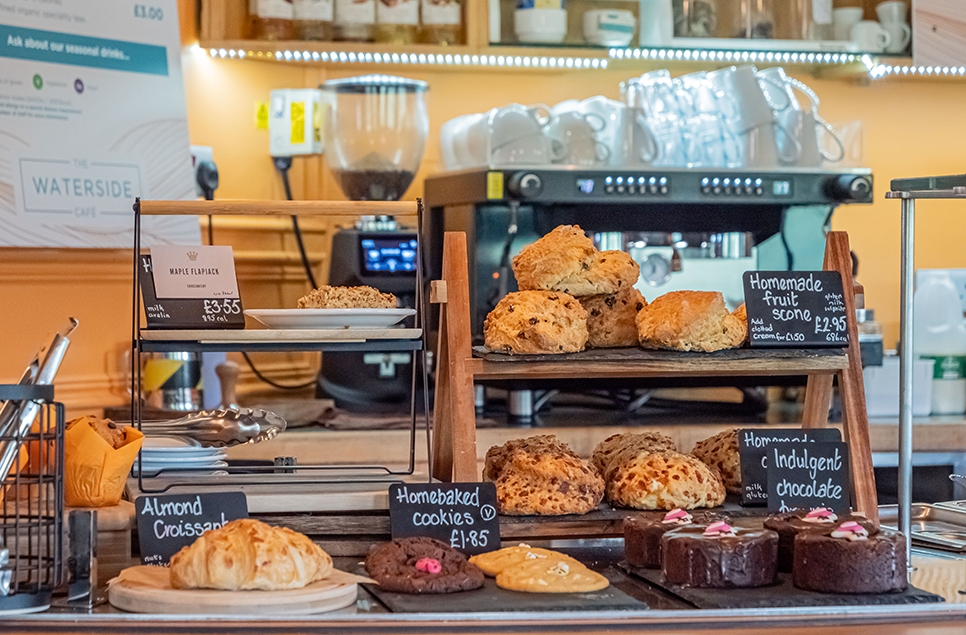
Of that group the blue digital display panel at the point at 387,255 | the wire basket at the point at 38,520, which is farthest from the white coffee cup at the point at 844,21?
the wire basket at the point at 38,520

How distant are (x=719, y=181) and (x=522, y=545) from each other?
1848 mm

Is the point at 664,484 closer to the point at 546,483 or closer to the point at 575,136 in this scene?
the point at 546,483

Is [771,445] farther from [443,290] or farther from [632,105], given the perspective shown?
[632,105]

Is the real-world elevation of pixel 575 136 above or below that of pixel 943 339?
above

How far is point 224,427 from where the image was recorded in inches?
66.9

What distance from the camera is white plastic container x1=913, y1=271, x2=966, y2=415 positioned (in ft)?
10.8

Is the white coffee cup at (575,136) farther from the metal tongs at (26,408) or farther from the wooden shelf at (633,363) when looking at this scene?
the metal tongs at (26,408)

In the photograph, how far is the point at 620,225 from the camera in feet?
10.3

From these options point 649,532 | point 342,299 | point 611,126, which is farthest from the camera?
point 611,126

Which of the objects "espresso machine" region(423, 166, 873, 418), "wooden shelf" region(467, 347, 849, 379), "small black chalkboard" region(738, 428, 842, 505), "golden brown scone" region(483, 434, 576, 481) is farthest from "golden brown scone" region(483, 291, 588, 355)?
"espresso machine" region(423, 166, 873, 418)

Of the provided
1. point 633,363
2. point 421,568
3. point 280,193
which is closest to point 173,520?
point 421,568

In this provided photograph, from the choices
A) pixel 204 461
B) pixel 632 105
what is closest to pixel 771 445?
pixel 204 461

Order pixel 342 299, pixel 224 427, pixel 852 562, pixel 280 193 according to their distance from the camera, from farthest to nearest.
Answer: pixel 280 193 → pixel 224 427 → pixel 342 299 → pixel 852 562

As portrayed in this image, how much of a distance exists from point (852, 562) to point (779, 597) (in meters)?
0.09
